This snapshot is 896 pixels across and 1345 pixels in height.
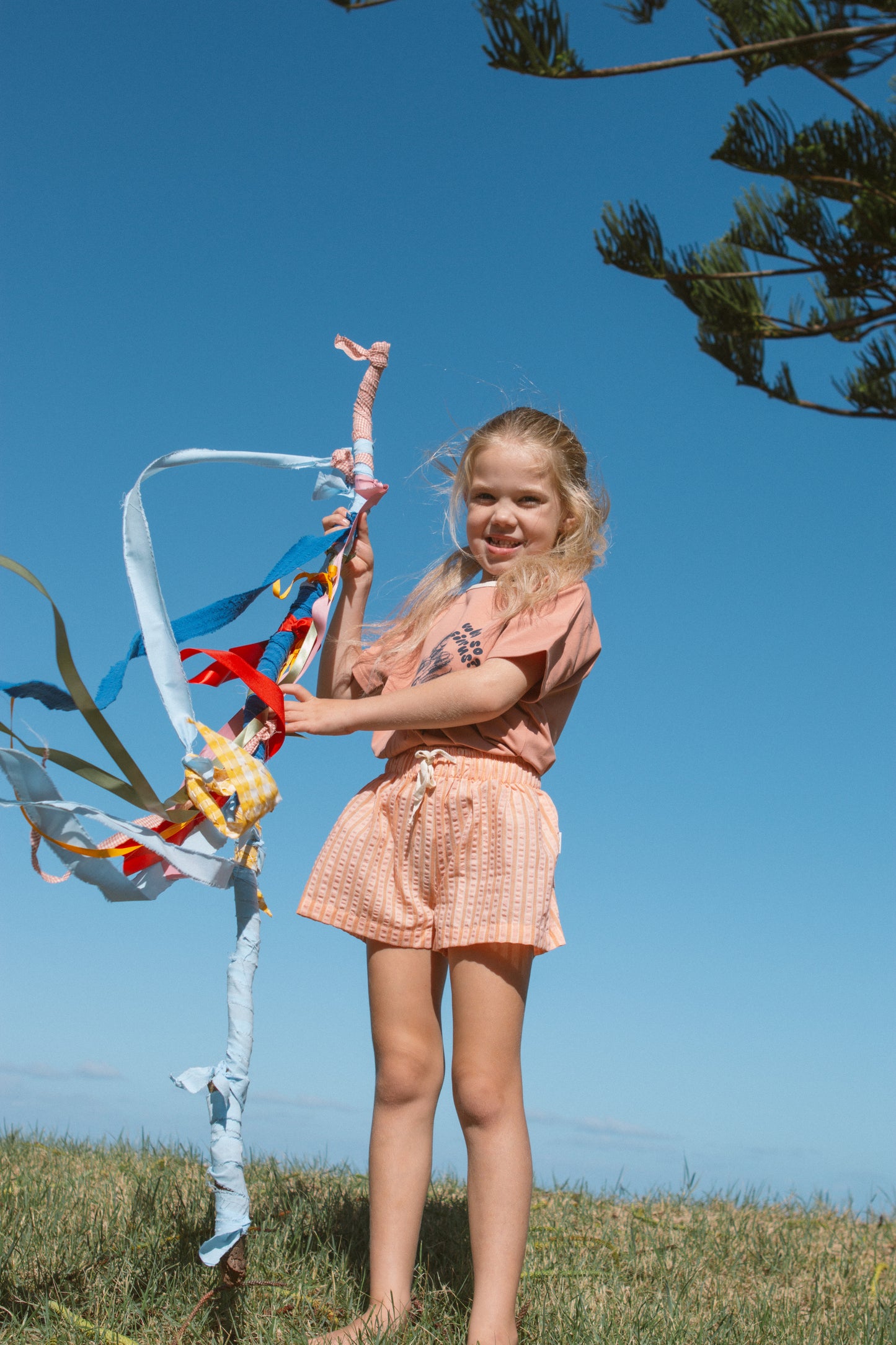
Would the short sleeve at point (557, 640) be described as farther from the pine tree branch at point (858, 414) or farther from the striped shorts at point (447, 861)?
the pine tree branch at point (858, 414)

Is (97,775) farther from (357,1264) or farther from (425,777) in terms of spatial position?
(357,1264)

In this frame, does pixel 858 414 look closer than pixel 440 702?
No

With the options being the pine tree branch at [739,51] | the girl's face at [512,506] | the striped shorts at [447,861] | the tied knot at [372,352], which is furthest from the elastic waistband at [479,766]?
the pine tree branch at [739,51]

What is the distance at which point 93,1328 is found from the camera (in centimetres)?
185

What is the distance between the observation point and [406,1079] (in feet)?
6.75

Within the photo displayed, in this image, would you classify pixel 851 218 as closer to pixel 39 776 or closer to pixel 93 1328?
pixel 39 776

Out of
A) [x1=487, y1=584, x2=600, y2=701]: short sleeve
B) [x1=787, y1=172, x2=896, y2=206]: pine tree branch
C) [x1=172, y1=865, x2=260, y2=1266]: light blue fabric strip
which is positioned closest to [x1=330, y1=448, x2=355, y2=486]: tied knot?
[x1=487, y1=584, x2=600, y2=701]: short sleeve

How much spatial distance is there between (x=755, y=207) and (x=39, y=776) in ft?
11.9

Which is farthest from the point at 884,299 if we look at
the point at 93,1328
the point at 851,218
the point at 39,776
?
the point at 93,1328

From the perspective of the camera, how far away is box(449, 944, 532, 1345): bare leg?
1.90 metres

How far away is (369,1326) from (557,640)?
49.7 inches

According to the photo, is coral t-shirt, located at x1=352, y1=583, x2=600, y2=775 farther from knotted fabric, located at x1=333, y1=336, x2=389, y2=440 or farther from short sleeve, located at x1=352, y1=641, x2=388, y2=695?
knotted fabric, located at x1=333, y1=336, x2=389, y2=440

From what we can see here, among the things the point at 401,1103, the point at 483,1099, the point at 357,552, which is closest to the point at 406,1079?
the point at 401,1103

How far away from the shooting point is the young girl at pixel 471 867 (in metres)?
1.97
